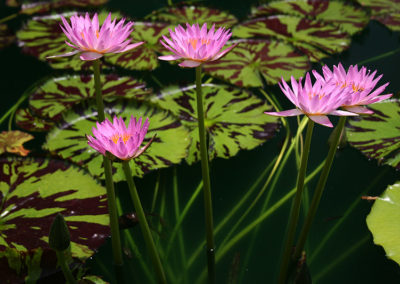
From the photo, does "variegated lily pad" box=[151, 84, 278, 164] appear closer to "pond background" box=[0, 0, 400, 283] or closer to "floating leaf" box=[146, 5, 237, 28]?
"pond background" box=[0, 0, 400, 283]

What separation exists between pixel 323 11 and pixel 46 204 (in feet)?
6.61

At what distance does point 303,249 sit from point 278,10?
5.69 ft

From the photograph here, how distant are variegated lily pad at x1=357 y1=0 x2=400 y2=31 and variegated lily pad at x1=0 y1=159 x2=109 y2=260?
1.90m

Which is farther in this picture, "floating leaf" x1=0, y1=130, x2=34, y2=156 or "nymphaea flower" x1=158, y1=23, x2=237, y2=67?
"floating leaf" x1=0, y1=130, x2=34, y2=156

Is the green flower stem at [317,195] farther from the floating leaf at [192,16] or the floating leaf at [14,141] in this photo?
the floating leaf at [192,16]

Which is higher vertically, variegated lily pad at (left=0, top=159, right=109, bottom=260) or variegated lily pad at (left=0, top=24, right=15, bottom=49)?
variegated lily pad at (left=0, top=24, right=15, bottom=49)

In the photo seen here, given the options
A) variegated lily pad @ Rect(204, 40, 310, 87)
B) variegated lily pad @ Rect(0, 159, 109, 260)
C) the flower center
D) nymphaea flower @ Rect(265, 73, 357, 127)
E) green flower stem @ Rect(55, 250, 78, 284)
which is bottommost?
green flower stem @ Rect(55, 250, 78, 284)

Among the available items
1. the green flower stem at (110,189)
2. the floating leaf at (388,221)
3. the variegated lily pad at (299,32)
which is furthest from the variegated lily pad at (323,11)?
the green flower stem at (110,189)

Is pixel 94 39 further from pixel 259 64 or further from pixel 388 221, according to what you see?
pixel 259 64

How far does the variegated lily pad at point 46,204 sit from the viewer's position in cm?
126

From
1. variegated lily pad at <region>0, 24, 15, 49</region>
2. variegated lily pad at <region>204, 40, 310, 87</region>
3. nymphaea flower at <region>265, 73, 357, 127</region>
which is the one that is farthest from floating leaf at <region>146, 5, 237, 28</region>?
nymphaea flower at <region>265, 73, 357, 127</region>

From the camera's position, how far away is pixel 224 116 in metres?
1.79

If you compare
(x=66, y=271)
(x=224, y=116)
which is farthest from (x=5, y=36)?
(x=66, y=271)

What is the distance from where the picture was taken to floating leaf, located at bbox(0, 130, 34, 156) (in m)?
1.64
